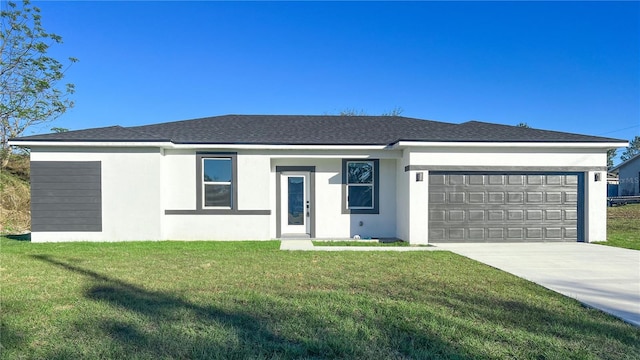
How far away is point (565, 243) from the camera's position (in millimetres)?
11086

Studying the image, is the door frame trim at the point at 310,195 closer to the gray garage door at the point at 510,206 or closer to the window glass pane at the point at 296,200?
the window glass pane at the point at 296,200

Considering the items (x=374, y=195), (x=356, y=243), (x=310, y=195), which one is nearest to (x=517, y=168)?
(x=374, y=195)

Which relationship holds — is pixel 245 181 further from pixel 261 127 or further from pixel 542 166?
pixel 542 166

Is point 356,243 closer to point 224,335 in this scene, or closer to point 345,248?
point 345,248

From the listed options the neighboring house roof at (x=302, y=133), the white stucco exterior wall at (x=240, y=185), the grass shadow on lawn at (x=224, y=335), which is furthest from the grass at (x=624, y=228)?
the grass shadow on lawn at (x=224, y=335)

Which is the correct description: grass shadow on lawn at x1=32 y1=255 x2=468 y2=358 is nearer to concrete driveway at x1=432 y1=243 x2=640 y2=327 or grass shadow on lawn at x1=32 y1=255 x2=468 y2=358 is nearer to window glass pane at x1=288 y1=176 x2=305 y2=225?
concrete driveway at x1=432 y1=243 x2=640 y2=327

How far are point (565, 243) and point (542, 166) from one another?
8.00ft

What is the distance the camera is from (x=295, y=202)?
40.8 ft

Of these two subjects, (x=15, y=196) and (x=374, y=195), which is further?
(x=15, y=196)

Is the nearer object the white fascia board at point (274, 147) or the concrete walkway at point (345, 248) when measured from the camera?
the concrete walkway at point (345, 248)

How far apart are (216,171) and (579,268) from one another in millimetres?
9917

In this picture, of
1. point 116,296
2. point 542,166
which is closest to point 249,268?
point 116,296

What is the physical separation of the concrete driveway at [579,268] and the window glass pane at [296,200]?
4.56 metres

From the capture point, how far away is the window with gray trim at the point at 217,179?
11641 millimetres
